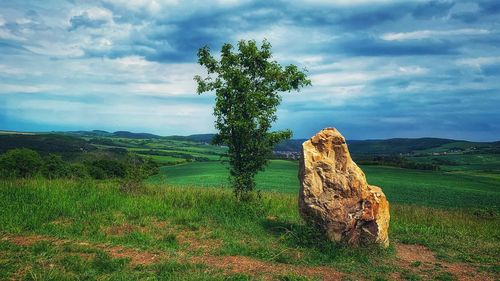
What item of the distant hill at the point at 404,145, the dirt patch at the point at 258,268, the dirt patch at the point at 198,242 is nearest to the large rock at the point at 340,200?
the dirt patch at the point at 258,268

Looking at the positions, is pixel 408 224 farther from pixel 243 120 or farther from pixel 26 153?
pixel 26 153

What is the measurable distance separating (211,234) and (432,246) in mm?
8833

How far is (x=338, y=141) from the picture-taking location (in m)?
16.6

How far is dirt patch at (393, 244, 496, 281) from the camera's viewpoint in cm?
1218

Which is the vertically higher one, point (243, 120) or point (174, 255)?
point (243, 120)

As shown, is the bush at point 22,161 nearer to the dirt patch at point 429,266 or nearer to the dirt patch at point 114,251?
the dirt patch at point 114,251

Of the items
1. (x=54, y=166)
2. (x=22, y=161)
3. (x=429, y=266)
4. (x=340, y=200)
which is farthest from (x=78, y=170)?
Answer: (x=429, y=266)

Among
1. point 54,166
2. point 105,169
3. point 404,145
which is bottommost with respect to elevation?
point 105,169

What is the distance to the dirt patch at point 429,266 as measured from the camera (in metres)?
12.2

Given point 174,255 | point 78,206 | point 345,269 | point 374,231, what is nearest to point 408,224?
point 374,231

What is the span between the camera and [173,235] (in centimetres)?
1453

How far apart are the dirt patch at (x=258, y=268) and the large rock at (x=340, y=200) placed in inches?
117

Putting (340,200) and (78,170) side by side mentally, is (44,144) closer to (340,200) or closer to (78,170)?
(78,170)

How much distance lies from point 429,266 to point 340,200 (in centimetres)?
374
